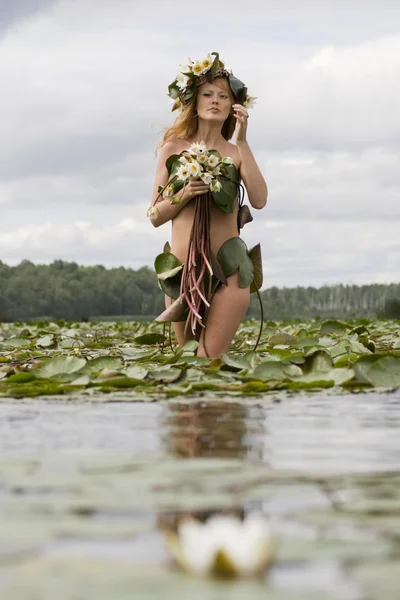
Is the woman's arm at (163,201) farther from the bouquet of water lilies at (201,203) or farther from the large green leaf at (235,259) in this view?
the large green leaf at (235,259)

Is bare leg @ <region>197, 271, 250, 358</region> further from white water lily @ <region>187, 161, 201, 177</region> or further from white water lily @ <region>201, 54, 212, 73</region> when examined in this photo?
white water lily @ <region>201, 54, 212, 73</region>

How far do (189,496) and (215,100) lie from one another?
→ 3758mm

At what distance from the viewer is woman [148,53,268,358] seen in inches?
190

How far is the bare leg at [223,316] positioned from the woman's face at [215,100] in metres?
0.88

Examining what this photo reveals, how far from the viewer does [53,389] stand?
3504mm

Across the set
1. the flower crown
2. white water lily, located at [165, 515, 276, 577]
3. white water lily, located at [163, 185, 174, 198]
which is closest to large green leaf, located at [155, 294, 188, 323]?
white water lily, located at [163, 185, 174, 198]

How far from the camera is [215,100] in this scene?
16.3 ft

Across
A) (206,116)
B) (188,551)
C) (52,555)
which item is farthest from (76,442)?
(206,116)

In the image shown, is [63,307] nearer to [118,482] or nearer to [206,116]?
[206,116]

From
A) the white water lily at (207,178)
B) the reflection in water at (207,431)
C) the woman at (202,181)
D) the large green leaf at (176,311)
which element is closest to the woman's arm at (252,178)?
the woman at (202,181)

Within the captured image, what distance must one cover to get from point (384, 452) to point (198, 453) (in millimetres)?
405

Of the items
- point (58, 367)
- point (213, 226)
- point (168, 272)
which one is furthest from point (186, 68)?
point (58, 367)

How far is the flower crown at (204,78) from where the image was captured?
498 cm

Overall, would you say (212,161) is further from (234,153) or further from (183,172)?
(234,153)
